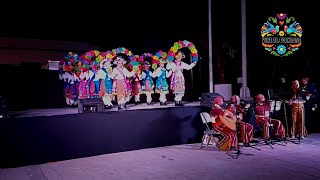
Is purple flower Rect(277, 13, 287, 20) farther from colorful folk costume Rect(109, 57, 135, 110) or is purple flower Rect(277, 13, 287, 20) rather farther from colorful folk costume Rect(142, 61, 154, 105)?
colorful folk costume Rect(109, 57, 135, 110)

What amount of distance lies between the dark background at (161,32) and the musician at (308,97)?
3.04 ft

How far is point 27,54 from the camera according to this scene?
570 inches

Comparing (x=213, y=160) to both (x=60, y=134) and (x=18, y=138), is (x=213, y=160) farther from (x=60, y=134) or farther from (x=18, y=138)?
(x=18, y=138)

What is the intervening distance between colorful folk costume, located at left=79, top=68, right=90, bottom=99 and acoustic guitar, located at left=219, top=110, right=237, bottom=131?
5.79m

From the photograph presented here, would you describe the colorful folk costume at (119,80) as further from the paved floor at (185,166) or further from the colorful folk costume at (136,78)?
Answer: the paved floor at (185,166)

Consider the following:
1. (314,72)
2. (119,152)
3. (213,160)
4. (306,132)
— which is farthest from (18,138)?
(314,72)

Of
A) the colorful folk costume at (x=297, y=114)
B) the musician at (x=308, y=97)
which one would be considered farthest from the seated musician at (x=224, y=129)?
the musician at (x=308, y=97)

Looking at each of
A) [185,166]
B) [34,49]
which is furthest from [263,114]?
[34,49]

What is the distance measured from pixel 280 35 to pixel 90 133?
7.79 m

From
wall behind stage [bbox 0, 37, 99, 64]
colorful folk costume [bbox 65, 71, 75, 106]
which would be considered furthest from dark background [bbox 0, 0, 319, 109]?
colorful folk costume [bbox 65, 71, 75, 106]

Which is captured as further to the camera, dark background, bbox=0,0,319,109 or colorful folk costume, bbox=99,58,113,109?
dark background, bbox=0,0,319,109

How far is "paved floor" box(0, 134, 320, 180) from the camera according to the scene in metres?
5.00

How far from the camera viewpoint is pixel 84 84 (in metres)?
11.2

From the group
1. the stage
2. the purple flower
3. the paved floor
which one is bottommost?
the paved floor
